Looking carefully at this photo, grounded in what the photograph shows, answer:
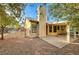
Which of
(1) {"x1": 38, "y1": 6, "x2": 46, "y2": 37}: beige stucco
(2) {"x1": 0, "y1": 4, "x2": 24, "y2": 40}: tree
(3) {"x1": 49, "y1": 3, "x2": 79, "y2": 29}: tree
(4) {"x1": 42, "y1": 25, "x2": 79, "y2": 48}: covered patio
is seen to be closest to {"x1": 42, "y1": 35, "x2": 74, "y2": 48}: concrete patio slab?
(4) {"x1": 42, "y1": 25, "x2": 79, "y2": 48}: covered patio

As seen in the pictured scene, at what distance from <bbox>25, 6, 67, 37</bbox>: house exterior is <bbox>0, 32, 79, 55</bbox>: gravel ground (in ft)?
0.39

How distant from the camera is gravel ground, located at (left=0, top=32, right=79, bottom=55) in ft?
10.2

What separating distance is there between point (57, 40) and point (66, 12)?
0.44 meters

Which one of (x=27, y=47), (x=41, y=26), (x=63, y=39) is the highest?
(x=41, y=26)

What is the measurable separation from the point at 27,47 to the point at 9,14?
56 cm

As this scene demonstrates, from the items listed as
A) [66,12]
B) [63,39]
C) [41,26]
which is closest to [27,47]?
[41,26]

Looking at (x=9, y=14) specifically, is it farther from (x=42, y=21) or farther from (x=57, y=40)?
(x=57, y=40)

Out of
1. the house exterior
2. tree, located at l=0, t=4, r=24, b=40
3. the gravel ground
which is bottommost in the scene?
the gravel ground

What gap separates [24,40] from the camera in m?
3.13

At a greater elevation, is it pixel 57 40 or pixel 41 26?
pixel 41 26

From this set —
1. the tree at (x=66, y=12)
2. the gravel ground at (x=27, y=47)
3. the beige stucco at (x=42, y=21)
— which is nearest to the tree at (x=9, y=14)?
the gravel ground at (x=27, y=47)

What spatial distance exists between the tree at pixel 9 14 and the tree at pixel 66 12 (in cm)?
47

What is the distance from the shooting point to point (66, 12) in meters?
3.14

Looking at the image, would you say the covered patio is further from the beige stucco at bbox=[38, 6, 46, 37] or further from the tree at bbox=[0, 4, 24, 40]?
the tree at bbox=[0, 4, 24, 40]
